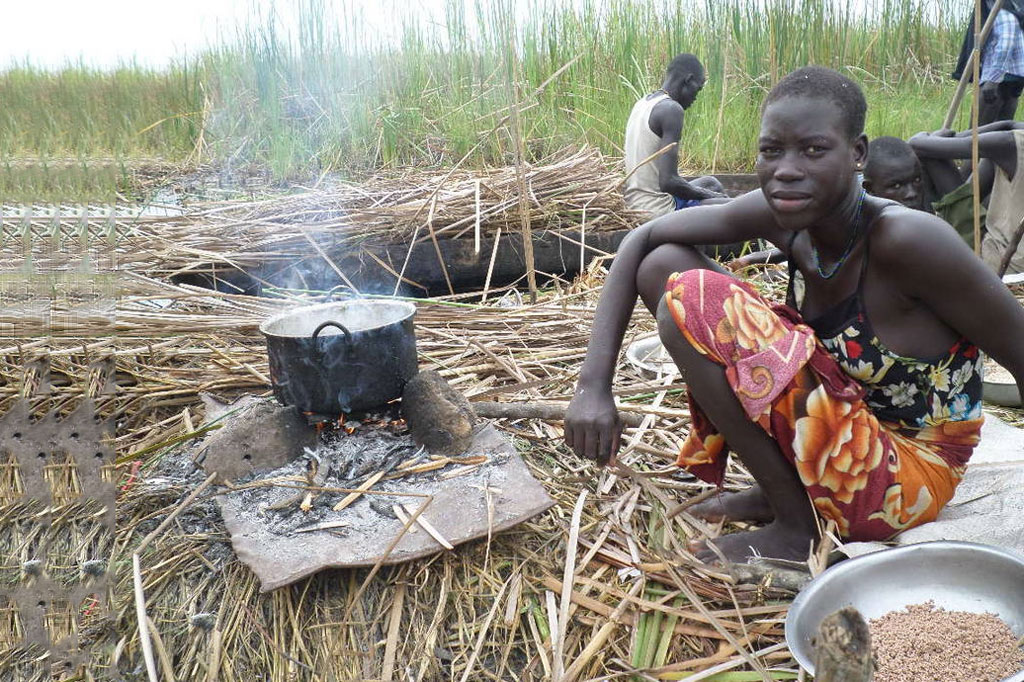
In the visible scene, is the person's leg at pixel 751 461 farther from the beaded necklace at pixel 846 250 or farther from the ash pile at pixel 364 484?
the ash pile at pixel 364 484

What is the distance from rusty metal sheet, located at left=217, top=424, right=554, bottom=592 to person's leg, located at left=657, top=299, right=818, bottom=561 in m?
0.44

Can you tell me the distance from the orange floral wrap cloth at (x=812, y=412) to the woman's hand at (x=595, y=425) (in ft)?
0.91

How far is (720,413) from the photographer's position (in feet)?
5.69

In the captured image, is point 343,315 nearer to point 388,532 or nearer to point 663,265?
point 388,532

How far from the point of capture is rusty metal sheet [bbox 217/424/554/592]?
175 centimetres

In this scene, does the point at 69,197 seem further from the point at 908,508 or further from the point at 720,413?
the point at 908,508

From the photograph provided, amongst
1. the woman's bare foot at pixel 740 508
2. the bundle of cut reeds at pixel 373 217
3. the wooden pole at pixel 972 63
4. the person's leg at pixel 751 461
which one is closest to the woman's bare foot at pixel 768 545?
the person's leg at pixel 751 461

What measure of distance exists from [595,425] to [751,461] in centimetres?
34

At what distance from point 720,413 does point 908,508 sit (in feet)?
1.53

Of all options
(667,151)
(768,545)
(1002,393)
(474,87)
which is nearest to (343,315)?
(768,545)

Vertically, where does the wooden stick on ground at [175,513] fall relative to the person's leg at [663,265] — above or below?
below

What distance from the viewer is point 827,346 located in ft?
5.93

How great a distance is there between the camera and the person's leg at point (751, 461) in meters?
1.71

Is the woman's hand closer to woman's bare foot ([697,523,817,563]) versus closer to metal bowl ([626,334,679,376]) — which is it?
woman's bare foot ([697,523,817,563])
